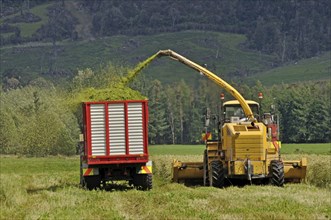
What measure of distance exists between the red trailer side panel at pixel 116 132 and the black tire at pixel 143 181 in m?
0.97

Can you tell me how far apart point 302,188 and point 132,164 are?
6648 mm

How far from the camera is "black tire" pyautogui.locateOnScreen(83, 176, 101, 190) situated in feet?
102

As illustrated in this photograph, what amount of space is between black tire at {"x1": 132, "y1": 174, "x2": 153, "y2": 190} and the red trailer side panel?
97 cm

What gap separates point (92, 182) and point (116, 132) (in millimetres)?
2281

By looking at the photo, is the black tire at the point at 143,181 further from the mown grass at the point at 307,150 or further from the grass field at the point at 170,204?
the mown grass at the point at 307,150

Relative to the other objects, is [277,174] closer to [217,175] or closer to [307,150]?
[217,175]

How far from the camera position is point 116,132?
1208 inches

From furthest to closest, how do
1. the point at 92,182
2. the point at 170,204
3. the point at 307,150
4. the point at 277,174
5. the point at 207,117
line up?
the point at 307,150 → the point at 207,117 → the point at 277,174 → the point at 92,182 → the point at 170,204

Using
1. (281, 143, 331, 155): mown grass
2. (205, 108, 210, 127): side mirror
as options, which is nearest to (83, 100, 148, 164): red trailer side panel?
(205, 108, 210, 127): side mirror

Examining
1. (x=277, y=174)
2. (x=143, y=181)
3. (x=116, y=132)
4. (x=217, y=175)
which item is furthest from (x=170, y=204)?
(x=277, y=174)

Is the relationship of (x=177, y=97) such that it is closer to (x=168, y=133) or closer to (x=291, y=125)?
(x=168, y=133)

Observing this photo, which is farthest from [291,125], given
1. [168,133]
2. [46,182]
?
[46,182]

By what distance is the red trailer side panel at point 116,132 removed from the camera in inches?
1203

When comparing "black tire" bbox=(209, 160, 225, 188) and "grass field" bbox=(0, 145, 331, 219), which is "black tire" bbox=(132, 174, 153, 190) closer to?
"grass field" bbox=(0, 145, 331, 219)
